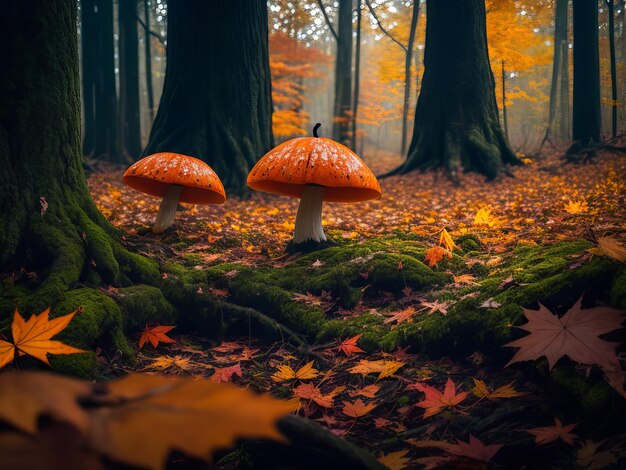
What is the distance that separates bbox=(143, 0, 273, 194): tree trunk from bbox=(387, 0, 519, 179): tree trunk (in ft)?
13.7

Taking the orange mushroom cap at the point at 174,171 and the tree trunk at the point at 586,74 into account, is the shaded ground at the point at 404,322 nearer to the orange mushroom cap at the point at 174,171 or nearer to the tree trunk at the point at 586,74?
the orange mushroom cap at the point at 174,171

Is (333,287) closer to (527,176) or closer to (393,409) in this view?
(393,409)

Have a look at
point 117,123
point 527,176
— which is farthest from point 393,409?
Result: point 117,123

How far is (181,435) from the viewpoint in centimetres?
48

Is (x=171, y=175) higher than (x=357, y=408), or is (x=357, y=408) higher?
(x=171, y=175)

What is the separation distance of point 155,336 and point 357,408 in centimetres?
154

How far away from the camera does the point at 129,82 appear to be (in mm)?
14539

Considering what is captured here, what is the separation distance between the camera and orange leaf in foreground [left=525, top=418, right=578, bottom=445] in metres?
1.36

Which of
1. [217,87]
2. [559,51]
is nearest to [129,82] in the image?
[217,87]

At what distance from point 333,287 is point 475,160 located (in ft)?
22.7

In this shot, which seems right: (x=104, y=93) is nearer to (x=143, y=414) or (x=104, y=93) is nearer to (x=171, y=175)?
(x=171, y=175)

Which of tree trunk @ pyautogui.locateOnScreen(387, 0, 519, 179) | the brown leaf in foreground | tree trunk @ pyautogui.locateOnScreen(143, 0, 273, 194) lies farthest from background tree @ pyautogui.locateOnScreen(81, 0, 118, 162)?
the brown leaf in foreground

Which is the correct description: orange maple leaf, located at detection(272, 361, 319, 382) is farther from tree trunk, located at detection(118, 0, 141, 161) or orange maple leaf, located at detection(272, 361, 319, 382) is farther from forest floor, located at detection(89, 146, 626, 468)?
tree trunk, located at detection(118, 0, 141, 161)

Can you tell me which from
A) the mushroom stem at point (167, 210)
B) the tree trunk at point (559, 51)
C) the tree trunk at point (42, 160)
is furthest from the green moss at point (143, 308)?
the tree trunk at point (559, 51)
